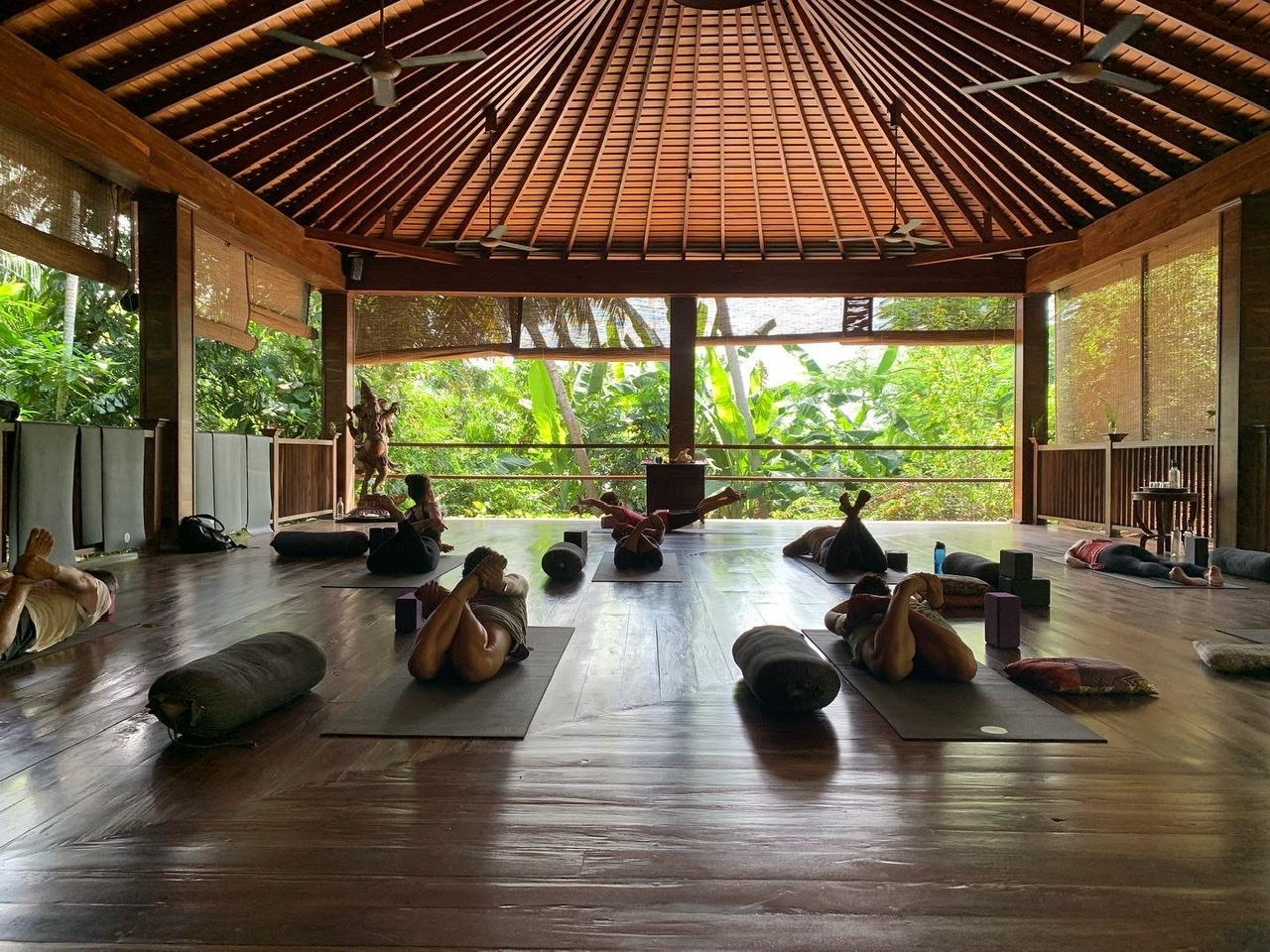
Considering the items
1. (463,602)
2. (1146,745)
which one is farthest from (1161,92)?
(463,602)

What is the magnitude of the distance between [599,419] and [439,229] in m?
4.57

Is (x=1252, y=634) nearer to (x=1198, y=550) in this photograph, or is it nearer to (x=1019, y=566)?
(x=1019, y=566)

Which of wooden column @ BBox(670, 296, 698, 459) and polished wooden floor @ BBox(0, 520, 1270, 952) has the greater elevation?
wooden column @ BBox(670, 296, 698, 459)

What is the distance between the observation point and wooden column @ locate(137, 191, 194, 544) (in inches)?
259

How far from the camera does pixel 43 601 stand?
332 centimetres

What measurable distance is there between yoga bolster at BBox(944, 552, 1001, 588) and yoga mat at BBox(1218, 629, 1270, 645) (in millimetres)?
1100

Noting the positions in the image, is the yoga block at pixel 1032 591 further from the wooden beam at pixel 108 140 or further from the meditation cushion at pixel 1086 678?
the wooden beam at pixel 108 140

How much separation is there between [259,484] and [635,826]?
24.1 feet

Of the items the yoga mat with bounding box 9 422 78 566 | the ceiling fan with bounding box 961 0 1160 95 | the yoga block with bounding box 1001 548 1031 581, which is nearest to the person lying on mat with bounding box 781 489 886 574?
the yoga block with bounding box 1001 548 1031 581

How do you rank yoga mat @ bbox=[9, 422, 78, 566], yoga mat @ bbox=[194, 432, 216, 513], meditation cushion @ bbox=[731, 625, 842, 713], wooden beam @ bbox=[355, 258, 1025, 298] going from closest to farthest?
meditation cushion @ bbox=[731, 625, 842, 713] < yoga mat @ bbox=[9, 422, 78, 566] < yoga mat @ bbox=[194, 432, 216, 513] < wooden beam @ bbox=[355, 258, 1025, 298]

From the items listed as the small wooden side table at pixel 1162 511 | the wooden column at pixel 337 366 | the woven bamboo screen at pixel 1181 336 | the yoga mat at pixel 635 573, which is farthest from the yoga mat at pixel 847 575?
the wooden column at pixel 337 366

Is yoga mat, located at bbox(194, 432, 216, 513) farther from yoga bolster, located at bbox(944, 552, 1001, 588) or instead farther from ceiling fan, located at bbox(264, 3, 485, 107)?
yoga bolster, located at bbox(944, 552, 1001, 588)

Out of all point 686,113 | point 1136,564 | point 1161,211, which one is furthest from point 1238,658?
point 686,113

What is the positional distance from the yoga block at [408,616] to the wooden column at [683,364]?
666cm
